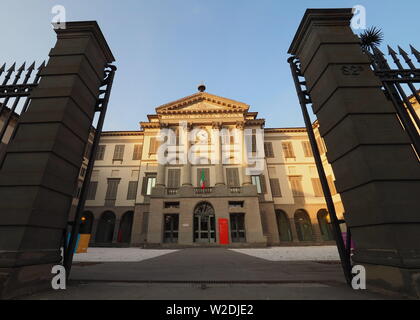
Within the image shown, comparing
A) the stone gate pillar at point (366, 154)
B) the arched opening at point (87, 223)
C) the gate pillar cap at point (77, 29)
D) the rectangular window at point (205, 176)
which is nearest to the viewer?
the stone gate pillar at point (366, 154)

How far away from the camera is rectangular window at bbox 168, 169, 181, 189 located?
68.9 ft

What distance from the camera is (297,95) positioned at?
13.1 ft

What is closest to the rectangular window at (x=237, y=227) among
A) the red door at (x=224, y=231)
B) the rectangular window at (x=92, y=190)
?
the red door at (x=224, y=231)

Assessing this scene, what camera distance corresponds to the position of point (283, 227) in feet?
76.6

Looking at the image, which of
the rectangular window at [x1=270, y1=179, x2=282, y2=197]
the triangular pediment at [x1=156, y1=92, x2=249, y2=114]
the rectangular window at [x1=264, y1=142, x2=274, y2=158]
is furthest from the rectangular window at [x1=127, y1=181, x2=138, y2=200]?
the rectangular window at [x1=264, y1=142, x2=274, y2=158]

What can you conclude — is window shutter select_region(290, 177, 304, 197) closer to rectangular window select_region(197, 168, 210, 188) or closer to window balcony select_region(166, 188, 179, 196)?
rectangular window select_region(197, 168, 210, 188)

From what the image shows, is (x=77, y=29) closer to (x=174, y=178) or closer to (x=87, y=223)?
(x=174, y=178)

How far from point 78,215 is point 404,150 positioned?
5134 mm

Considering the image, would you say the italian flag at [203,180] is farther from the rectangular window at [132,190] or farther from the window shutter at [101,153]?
the window shutter at [101,153]

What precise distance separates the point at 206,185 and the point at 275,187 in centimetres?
901

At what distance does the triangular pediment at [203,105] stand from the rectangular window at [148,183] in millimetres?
7940

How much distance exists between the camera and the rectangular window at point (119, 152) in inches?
992

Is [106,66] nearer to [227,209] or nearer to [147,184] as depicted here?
[227,209]
